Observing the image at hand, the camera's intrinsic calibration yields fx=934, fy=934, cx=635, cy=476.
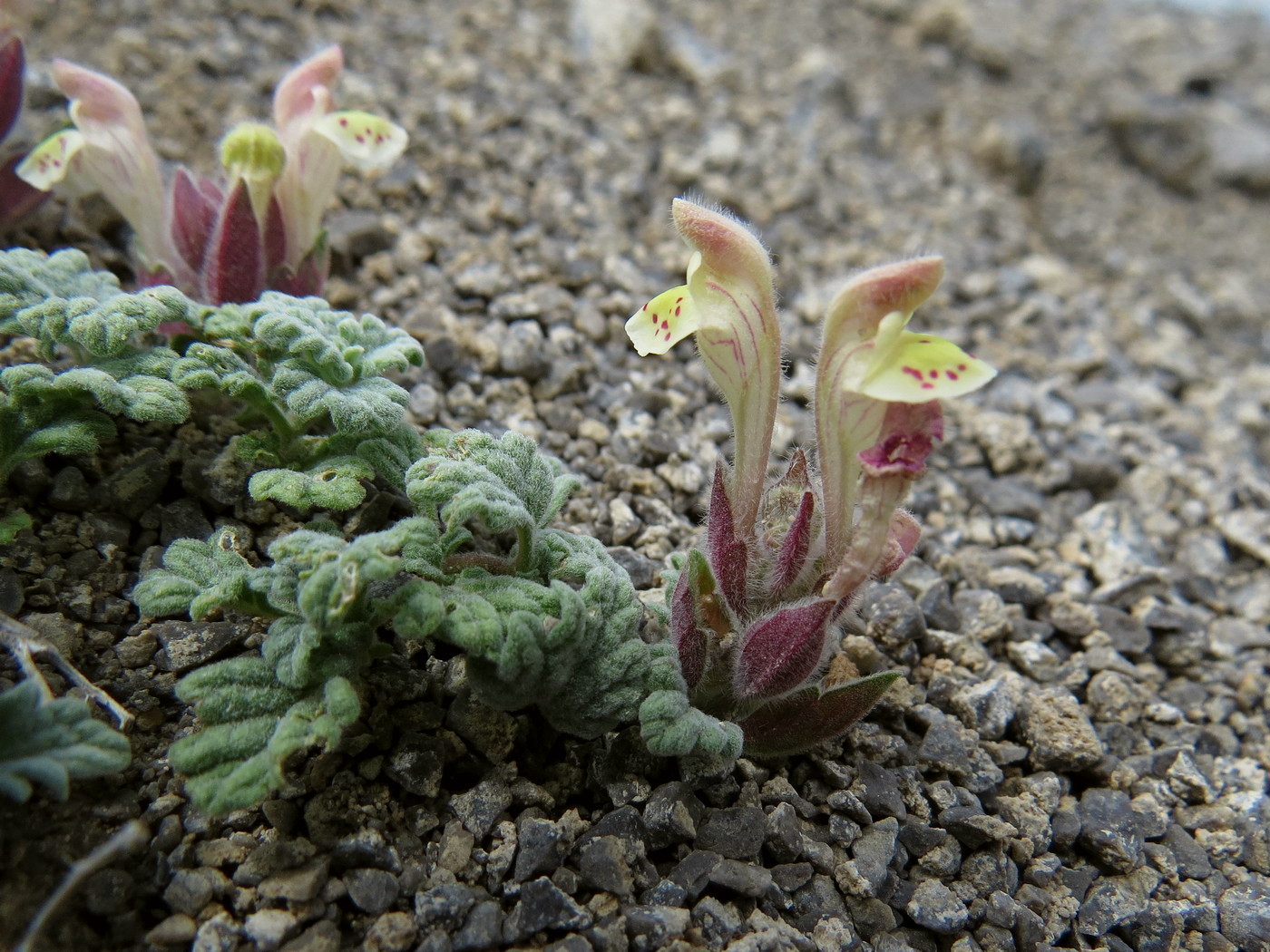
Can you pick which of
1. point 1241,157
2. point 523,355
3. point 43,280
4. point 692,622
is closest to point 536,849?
point 692,622

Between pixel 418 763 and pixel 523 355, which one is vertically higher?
pixel 523 355

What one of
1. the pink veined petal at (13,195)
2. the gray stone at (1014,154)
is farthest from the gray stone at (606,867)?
the gray stone at (1014,154)

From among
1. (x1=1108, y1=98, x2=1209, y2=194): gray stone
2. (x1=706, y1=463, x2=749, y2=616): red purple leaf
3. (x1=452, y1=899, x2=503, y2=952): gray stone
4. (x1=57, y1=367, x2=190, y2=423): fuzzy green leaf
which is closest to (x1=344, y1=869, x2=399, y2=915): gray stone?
(x1=452, y1=899, x2=503, y2=952): gray stone

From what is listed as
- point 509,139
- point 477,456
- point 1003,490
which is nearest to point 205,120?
point 509,139

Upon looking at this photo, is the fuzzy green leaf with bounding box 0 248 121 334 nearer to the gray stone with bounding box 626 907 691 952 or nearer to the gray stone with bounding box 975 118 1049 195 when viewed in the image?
the gray stone with bounding box 626 907 691 952

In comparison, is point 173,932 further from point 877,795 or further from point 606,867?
point 877,795

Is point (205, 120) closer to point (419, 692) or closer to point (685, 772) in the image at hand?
point (419, 692)

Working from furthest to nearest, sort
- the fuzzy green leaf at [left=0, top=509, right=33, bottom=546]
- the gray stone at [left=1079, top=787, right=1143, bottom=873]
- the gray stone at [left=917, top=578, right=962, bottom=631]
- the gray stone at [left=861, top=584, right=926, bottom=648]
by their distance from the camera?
1. the gray stone at [left=917, top=578, right=962, bottom=631]
2. the gray stone at [left=861, top=584, right=926, bottom=648]
3. the gray stone at [left=1079, top=787, right=1143, bottom=873]
4. the fuzzy green leaf at [left=0, top=509, right=33, bottom=546]
